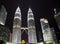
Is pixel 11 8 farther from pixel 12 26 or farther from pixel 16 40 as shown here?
pixel 16 40

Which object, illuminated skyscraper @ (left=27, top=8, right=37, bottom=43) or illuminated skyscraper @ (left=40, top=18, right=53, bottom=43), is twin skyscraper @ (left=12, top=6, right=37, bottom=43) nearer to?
illuminated skyscraper @ (left=27, top=8, right=37, bottom=43)

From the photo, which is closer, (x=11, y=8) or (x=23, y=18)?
(x=11, y=8)

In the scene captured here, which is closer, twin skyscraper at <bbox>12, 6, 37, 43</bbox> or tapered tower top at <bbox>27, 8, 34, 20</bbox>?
twin skyscraper at <bbox>12, 6, 37, 43</bbox>

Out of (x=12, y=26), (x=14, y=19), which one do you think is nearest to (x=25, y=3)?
Answer: (x=14, y=19)

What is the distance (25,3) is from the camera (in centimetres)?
225

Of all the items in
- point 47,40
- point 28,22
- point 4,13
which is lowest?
point 47,40

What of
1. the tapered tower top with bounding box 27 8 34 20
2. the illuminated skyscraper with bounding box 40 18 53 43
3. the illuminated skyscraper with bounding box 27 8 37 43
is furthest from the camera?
the tapered tower top with bounding box 27 8 34 20

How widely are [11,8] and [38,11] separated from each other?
525mm

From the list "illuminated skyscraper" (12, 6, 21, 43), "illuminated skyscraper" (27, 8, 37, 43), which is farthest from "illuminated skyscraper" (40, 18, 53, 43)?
"illuminated skyscraper" (12, 6, 21, 43)

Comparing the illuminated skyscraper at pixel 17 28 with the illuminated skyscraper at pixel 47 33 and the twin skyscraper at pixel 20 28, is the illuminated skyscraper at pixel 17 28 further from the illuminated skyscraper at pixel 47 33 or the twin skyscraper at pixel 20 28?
the illuminated skyscraper at pixel 47 33

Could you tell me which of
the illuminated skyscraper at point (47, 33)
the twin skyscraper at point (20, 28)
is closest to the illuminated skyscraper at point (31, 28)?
the twin skyscraper at point (20, 28)

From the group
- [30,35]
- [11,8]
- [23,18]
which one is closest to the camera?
[30,35]

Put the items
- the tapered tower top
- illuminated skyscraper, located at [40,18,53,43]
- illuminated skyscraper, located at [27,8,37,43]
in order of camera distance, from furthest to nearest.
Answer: the tapered tower top < illuminated skyscraper, located at [27,8,37,43] < illuminated skyscraper, located at [40,18,53,43]

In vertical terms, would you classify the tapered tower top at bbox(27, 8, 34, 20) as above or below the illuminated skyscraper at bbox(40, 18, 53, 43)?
above
